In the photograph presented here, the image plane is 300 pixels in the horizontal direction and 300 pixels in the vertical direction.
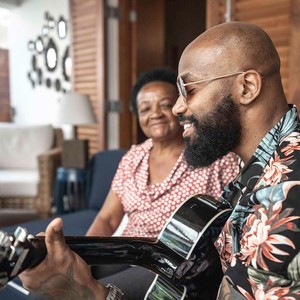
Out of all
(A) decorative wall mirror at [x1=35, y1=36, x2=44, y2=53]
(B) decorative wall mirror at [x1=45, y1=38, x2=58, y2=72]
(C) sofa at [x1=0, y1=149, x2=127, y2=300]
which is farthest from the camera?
(A) decorative wall mirror at [x1=35, y1=36, x2=44, y2=53]

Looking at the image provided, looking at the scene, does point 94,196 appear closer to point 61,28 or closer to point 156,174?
point 156,174

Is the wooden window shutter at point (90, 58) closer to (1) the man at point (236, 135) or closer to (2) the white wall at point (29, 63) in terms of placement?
(2) the white wall at point (29, 63)

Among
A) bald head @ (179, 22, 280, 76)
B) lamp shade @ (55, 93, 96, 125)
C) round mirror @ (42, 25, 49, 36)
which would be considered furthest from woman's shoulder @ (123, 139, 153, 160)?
round mirror @ (42, 25, 49, 36)

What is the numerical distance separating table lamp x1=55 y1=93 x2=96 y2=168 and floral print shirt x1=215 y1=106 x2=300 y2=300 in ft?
6.74

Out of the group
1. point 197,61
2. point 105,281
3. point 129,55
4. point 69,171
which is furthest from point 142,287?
point 129,55

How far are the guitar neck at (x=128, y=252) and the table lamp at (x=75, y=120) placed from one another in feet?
6.06

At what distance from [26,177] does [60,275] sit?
101 inches

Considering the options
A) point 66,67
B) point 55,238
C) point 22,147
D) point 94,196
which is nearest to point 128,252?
point 55,238

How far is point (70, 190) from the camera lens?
271 centimetres

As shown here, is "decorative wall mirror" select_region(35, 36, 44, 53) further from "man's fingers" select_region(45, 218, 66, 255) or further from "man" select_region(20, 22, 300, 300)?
"man's fingers" select_region(45, 218, 66, 255)

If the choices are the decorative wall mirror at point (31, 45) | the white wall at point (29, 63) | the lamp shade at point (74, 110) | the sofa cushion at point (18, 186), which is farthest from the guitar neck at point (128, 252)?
the decorative wall mirror at point (31, 45)

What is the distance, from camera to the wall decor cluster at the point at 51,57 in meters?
3.95

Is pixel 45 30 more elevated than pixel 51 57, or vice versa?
pixel 45 30

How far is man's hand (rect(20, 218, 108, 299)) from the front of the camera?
0.76 metres
